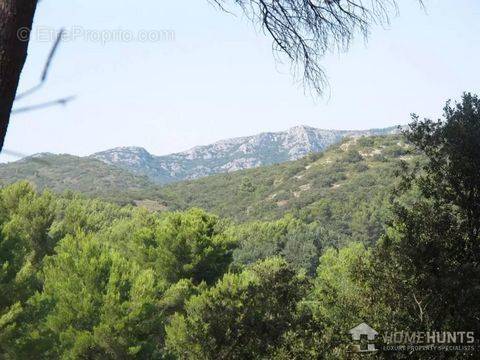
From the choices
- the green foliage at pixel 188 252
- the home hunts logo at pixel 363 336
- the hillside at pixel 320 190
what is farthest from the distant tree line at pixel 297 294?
the hillside at pixel 320 190

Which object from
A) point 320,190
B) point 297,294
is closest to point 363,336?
point 297,294

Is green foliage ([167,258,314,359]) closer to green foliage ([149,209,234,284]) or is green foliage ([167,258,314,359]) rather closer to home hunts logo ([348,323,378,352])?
home hunts logo ([348,323,378,352])

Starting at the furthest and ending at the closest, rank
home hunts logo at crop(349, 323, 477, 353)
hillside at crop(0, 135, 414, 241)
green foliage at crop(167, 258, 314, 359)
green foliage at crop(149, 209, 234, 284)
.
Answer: hillside at crop(0, 135, 414, 241)
green foliage at crop(149, 209, 234, 284)
green foliage at crop(167, 258, 314, 359)
home hunts logo at crop(349, 323, 477, 353)

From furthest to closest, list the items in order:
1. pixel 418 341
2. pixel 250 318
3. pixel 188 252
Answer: pixel 188 252 → pixel 250 318 → pixel 418 341

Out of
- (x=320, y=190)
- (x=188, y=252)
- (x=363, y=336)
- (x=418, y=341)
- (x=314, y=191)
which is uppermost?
(x=418, y=341)

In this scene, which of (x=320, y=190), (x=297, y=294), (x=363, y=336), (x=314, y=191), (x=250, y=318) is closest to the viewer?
(x=363, y=336)

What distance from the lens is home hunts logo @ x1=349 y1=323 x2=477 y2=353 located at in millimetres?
8039

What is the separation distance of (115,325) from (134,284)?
1.86 meters

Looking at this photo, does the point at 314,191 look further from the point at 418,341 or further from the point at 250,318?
the point at 418,341

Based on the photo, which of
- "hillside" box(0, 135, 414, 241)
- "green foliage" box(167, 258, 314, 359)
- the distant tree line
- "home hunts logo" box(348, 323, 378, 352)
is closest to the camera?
A: the distant tree line

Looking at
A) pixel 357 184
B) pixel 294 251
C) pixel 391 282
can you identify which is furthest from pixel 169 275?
pixel 357 184

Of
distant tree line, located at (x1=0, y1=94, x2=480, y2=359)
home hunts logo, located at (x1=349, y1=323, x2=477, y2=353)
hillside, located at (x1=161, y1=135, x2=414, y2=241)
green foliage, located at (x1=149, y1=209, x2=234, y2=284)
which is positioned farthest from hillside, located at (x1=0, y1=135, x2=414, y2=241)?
home hunts logo, located at (x1=349, y1=323, x2=477, y2=353)

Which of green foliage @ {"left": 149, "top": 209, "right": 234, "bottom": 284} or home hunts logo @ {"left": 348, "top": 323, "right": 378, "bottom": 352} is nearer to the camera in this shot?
home hunts logo @ {"left": 348, "top": 323, "right": 378, "bottom": 352}

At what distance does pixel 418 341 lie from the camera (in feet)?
27.6
